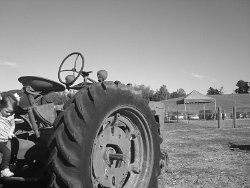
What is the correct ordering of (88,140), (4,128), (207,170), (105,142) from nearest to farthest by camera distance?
1. (88,140)
2. (105,142)
3. (4,128)
4. (207,170)

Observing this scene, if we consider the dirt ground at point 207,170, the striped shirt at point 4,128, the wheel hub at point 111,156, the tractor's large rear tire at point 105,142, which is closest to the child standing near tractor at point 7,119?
the striped shirt at point 4,128

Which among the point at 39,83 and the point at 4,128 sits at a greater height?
the point at 39,83

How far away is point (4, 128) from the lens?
10.0 feet

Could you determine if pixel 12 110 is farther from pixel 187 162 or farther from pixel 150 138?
pixel 187 162

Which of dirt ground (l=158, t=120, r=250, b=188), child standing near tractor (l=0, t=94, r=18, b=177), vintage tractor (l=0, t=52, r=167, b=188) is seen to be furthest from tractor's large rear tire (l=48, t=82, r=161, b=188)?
dirt ground (l=158, t=120, r=250, b=188)

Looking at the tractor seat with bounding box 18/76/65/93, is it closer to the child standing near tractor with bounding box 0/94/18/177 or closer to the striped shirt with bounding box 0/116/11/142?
the child standing near tractor with bounding box 0/94/18/177

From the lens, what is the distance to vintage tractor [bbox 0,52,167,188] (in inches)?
87.8

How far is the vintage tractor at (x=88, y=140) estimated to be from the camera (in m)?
2.23

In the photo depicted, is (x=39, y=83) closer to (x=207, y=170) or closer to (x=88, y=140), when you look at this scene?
(x=88, y=140)

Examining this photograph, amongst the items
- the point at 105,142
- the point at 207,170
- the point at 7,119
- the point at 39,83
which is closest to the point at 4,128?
the point at 7,119

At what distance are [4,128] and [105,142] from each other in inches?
44.1

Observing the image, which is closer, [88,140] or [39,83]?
[88,140]

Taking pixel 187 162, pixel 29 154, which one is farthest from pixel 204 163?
pixel 29 154

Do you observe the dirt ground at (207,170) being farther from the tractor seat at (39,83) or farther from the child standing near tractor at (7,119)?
the child standing near tractor at (7,119)
